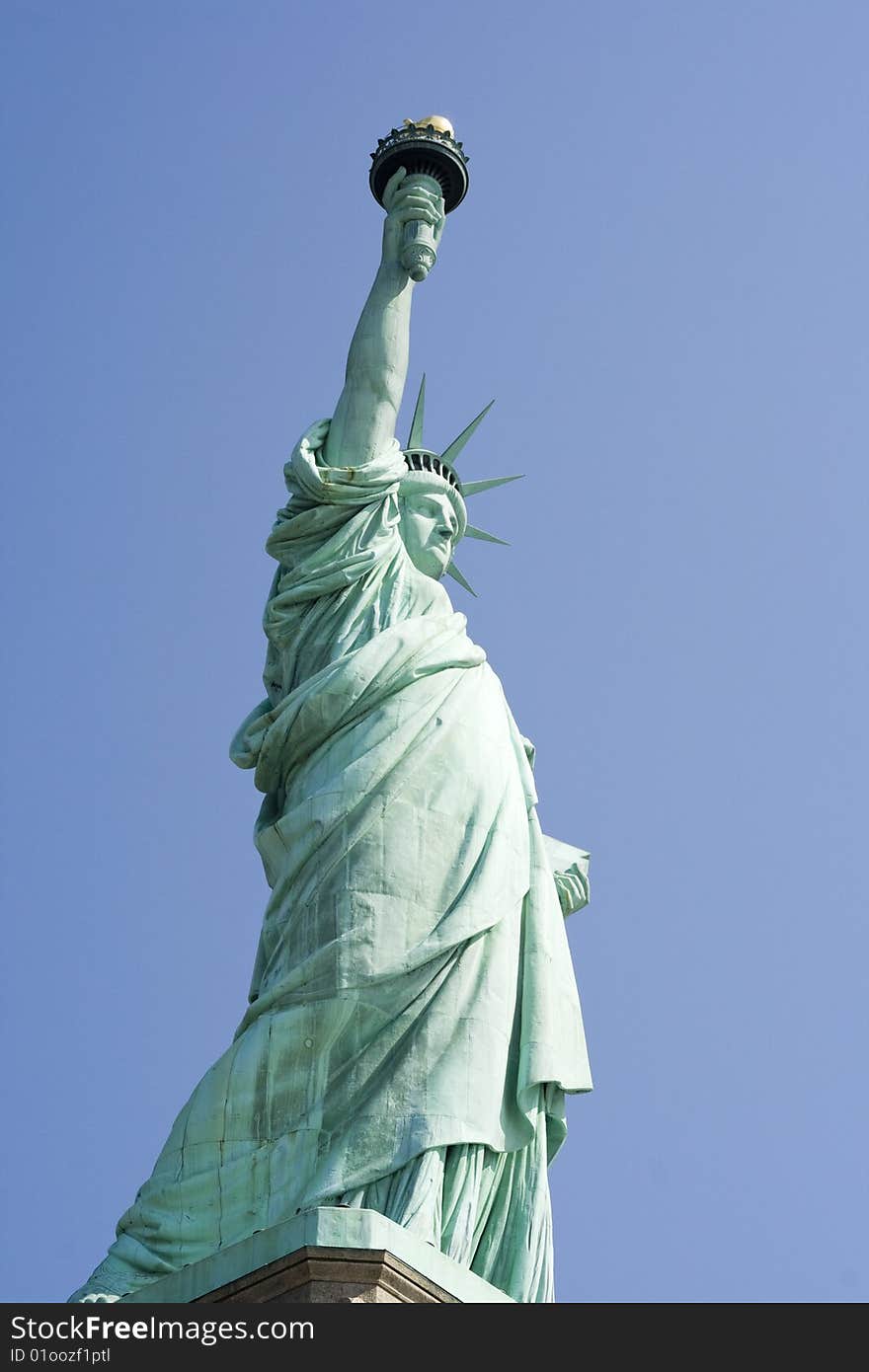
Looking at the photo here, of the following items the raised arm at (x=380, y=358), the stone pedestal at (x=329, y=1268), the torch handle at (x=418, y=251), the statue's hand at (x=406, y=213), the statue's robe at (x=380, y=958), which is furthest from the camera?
the statue's hand at (x=406, y=213)

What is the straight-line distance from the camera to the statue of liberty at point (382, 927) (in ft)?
44.9

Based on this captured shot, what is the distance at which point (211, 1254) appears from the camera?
43.3 ft

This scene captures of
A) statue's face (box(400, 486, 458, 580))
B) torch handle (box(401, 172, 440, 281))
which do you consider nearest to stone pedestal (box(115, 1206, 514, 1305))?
statue's face (box(400, 486, 458, 580))

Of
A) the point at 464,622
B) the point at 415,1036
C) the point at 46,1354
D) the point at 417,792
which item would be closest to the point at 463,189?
the point at 464,622

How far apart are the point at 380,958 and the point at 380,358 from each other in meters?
4.26

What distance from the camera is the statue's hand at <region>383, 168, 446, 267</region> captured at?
16.8 metres

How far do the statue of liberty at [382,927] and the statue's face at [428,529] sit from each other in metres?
0.01

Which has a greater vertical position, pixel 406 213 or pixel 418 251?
pixel 406 213

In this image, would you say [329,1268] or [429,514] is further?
[429,514]

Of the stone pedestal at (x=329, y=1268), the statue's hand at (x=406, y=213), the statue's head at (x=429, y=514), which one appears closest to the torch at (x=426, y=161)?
the statue's hand at (x=406, y=213)

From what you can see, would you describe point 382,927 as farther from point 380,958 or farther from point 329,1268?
point 329,1268

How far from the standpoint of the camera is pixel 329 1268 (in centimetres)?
1241

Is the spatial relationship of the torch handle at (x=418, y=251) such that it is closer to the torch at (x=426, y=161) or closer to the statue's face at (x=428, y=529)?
the torch at (x=426, y=161)

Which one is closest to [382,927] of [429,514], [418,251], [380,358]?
[429,514]
